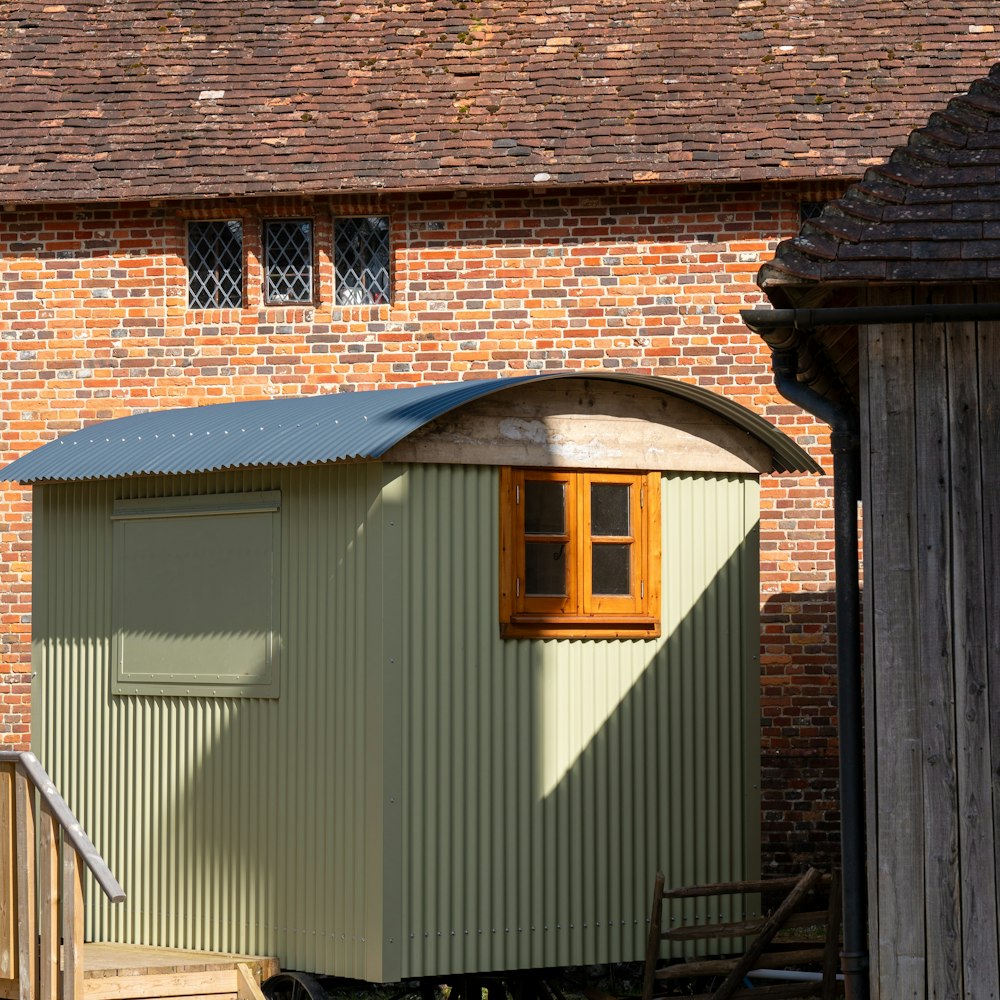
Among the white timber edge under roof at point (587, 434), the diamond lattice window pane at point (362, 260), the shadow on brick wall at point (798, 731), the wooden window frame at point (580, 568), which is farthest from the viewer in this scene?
the diamond lattice window pane at point (362, 260)

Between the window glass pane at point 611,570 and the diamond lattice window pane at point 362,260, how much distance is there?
20.1 ft

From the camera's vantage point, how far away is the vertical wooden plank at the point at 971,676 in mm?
6715

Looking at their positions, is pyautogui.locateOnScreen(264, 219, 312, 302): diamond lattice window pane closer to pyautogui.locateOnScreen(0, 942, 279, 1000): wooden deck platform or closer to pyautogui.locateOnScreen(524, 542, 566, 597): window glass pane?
pyautogui.locateOnScreen(524, 542, 566, 597): window glass pane

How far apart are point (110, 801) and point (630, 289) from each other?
21.6ft

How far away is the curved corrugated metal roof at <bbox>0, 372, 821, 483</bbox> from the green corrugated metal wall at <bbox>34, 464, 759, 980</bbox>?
0.73 ft

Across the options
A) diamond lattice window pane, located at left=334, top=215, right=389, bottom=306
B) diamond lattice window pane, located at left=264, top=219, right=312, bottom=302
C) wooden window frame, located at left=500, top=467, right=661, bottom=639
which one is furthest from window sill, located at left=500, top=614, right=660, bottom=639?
diamond lattice window pane, located at left=264, top=219, right=312, bottom=302

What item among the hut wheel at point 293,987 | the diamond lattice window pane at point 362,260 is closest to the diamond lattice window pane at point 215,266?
the diamond lattice window pane at point 362,260

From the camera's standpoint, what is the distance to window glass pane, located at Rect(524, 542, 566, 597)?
9578 mm

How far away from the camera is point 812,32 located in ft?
51.8

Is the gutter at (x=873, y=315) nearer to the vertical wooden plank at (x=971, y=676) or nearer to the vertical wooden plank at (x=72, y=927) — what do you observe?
the vertical wooden plank at (x=971, y=676)

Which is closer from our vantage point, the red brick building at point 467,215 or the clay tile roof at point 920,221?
the clay tile roof at point 920,221

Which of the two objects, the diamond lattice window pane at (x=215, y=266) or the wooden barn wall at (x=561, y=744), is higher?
the diamond lattice window pane at (x=215, y=266)

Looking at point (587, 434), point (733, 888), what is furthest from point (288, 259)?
point (733, 888)

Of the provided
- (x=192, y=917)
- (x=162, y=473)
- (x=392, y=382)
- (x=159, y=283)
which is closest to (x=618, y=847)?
(x=192, y=917)
